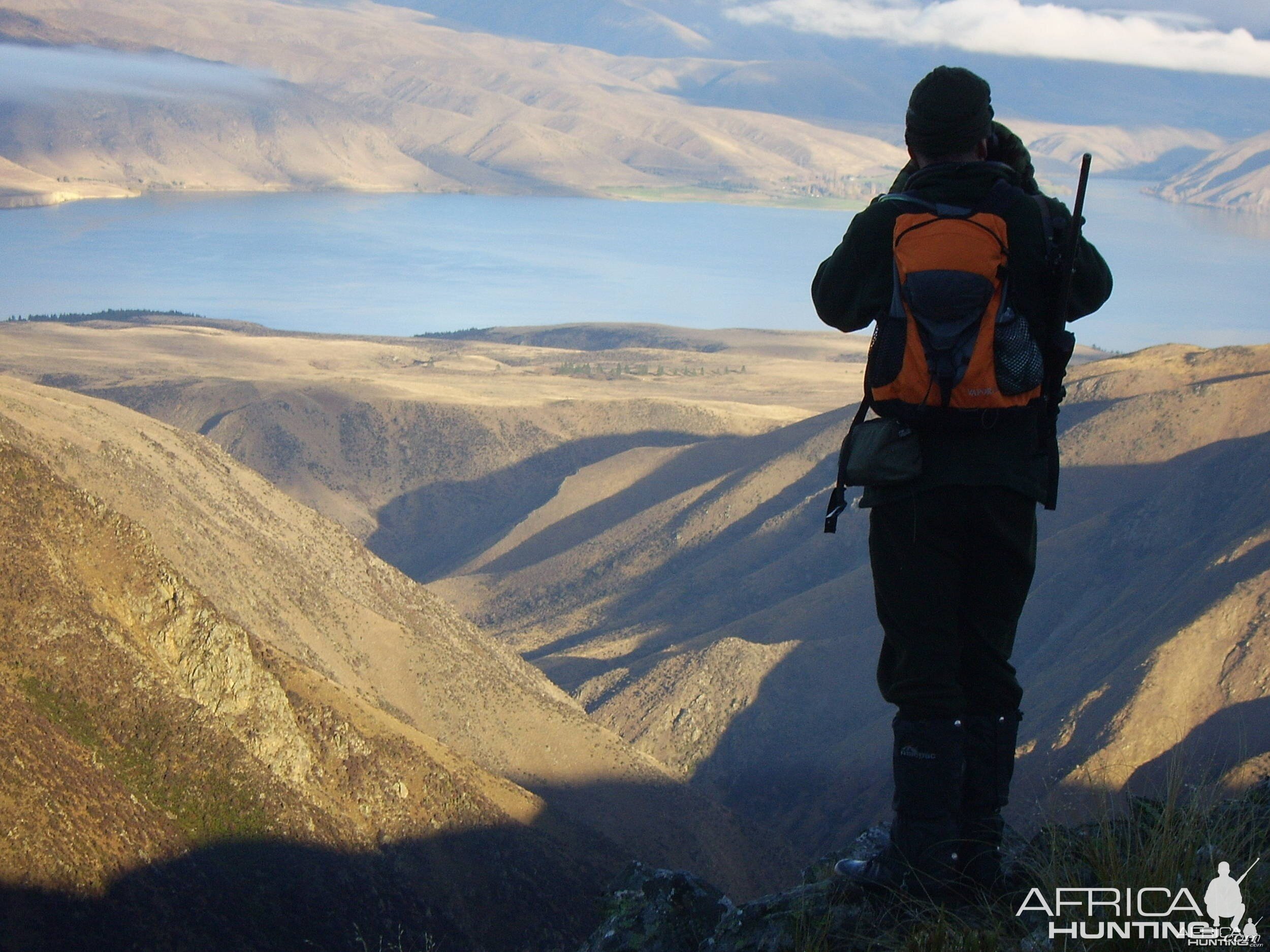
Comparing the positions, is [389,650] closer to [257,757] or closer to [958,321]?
[257,757]

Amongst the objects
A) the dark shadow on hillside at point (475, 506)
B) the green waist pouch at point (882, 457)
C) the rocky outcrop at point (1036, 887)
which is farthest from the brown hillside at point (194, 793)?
the dark shadow on hillside at point (475, 506)

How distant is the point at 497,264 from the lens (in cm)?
12975

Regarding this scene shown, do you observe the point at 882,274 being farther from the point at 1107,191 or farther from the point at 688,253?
the point at 1107,191

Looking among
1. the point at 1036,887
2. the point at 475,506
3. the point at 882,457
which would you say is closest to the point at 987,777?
the point at 1036,887

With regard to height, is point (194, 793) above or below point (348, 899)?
above

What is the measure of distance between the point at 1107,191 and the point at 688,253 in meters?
94.0

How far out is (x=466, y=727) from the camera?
18000mm

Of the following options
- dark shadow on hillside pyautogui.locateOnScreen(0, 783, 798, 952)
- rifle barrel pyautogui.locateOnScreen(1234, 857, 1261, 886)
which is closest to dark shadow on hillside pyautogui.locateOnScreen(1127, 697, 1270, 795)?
dark shadow on hillside pyautogui.locateOnScreen(0, 783, 798, 952)

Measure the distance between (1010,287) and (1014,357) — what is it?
208 mm

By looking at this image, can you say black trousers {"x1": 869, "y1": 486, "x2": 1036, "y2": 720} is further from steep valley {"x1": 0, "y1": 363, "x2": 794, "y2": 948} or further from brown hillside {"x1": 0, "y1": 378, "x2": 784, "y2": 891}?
brown hillside {"x1": 0, "y1": 378, "x2": 784, "y2": 891}

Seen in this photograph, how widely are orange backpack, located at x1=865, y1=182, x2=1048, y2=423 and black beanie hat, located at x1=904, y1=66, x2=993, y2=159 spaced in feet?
0.76

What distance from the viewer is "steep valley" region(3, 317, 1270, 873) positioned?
1862 cm

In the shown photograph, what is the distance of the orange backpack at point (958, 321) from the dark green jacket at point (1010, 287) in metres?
0.05

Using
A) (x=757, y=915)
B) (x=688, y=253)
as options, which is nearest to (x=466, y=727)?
(x=757, y=915)
